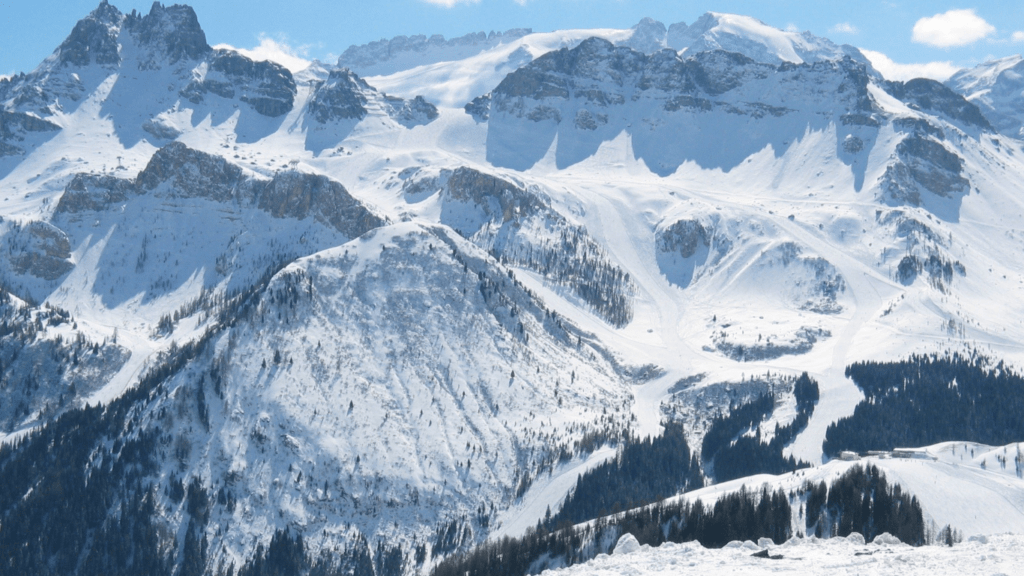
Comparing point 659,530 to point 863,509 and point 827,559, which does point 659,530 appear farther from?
point 827,559

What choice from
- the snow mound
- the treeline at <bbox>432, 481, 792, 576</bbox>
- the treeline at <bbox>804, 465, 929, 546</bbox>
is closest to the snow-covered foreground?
the snow mound

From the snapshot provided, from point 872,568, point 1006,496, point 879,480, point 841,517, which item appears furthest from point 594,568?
point 1006,496

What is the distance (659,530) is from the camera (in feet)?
545

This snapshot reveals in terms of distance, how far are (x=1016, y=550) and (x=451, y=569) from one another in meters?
112

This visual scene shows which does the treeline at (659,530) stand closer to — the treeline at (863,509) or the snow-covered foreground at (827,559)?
the treeline at (863,509)

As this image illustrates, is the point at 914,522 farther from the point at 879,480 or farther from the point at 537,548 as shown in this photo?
the point at 537,548

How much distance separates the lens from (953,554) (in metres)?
96.8

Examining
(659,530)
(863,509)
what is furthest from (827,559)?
(659,530)

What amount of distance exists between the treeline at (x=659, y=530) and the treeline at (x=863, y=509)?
17.2 feet

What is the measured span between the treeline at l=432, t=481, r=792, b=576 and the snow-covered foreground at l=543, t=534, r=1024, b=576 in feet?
140

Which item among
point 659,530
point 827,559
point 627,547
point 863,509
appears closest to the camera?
point 827,559

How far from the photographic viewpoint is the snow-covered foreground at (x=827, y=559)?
9238cm

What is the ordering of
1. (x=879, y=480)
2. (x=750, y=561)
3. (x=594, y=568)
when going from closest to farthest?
(x=750, y=561)
(x=594, y=568)
(x=879, y=480)

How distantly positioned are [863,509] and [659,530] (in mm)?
32039
